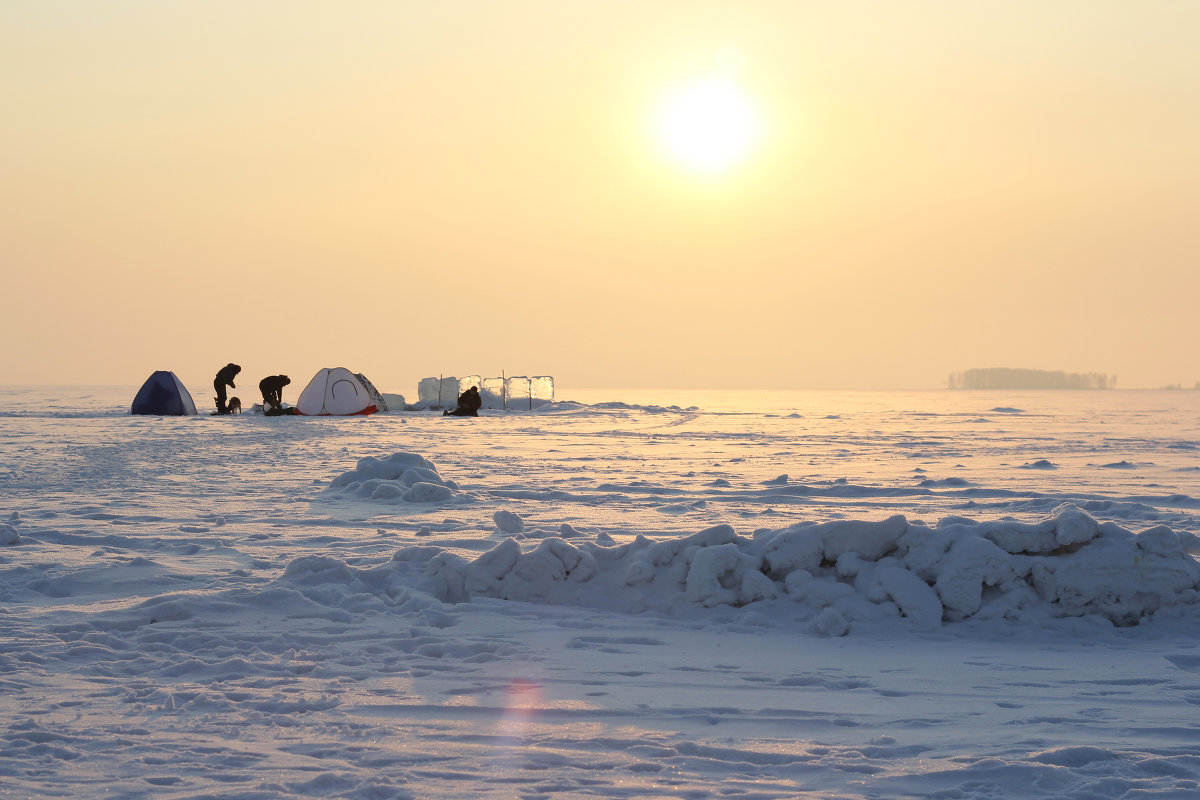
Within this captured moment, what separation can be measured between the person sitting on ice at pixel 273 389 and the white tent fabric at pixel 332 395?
2.78ft

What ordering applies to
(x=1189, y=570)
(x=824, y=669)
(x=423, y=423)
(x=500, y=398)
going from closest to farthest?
(x=824, y=669) → (x=1189, y=570) → (x=423, y=423) → (x=500, y=398)

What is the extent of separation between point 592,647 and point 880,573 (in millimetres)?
1929

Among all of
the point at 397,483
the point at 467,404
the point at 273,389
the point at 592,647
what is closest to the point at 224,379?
the point at 273,389

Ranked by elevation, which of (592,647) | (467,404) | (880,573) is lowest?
(592,647)

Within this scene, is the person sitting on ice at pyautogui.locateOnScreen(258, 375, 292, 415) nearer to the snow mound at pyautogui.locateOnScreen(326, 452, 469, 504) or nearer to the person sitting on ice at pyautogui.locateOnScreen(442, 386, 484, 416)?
the person sitting on ice at pyautogui.locateOnScreen(442, 386, 484, 416)

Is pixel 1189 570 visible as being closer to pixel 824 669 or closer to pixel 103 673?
pixel 824 669

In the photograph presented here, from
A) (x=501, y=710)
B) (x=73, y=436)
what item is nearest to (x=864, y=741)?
(x=501, y=710)

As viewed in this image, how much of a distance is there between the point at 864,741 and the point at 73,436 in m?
22.3

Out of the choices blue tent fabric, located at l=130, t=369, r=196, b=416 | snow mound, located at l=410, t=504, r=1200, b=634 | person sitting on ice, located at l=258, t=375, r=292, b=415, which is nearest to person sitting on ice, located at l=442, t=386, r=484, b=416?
person sitting on ice, located at l=258, t=375, r=292, b=415

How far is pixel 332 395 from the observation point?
34.4 m

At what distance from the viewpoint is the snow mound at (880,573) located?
5859mm

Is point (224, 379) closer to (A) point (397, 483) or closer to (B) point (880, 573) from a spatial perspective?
(A) point (397, 483)

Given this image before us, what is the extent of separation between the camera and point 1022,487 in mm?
12945

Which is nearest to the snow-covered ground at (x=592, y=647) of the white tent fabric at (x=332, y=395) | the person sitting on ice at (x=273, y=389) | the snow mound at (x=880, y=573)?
the snow mound at (x=880, y=573)
